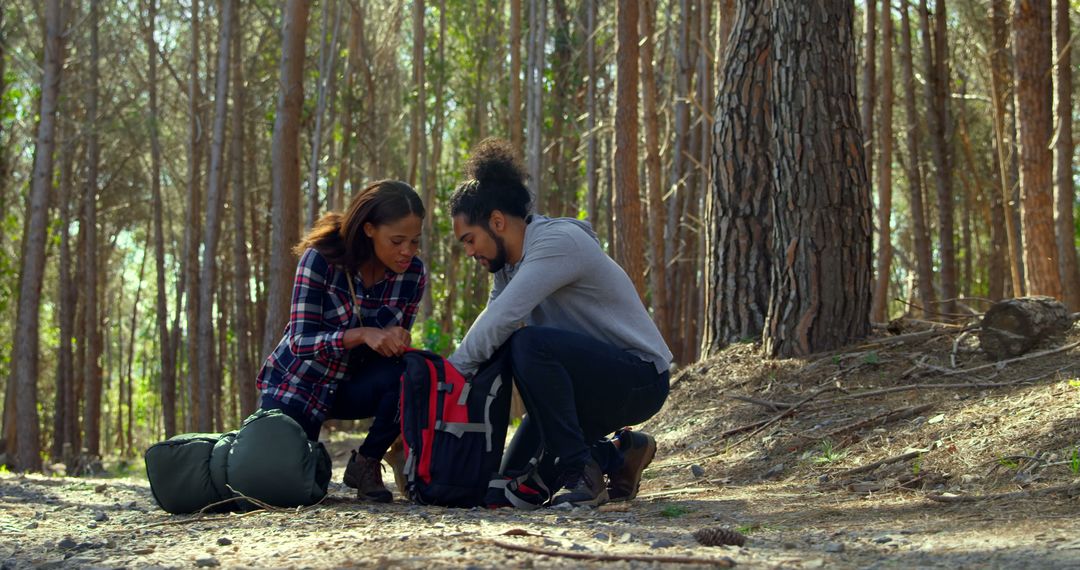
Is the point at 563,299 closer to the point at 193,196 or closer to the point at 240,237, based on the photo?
the point at 240,237

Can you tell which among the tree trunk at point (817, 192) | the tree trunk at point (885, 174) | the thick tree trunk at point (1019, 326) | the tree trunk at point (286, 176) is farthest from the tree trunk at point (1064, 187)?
the tree trunk at point (286, 176)

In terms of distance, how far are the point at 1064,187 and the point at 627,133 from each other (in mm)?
3964

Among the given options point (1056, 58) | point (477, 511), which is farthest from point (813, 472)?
point (1056, 58)

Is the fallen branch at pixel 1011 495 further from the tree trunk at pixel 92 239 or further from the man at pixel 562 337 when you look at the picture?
the tree trunk at pixel 92 239

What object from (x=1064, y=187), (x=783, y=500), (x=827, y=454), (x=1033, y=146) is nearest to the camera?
(x=783, y=500)

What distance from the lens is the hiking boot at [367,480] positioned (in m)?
4.30

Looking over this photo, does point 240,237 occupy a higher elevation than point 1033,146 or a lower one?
lower

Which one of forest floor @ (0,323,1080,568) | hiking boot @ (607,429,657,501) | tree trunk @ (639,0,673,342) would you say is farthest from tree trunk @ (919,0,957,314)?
hiking boot @ (607,429,657,501)

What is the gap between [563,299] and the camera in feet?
13.9

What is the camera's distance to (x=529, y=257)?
399 cm

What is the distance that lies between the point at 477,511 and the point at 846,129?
3.71 m

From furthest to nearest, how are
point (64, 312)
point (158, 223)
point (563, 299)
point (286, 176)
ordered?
point (158, 223), point (64, 312), point (286, 176), point (563, 299)

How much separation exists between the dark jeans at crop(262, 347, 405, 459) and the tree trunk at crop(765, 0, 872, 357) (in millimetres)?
2869

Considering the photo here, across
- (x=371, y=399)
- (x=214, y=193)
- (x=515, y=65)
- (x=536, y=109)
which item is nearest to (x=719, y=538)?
(x=371, y=399)
